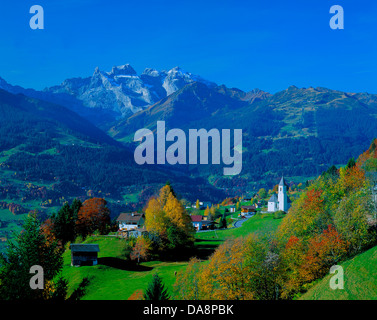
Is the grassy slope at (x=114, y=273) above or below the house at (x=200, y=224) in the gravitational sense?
below

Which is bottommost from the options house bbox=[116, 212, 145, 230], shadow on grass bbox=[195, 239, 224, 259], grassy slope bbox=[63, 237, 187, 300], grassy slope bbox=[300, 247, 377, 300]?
grassy slope bbox=[63, 237, 187, 300]

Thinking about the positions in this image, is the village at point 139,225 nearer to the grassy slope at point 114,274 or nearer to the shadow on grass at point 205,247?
the grassy slope at point 114,274

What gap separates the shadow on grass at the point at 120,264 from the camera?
74.3 metres

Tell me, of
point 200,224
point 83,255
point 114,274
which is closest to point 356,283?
point 114,274

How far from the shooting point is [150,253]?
82.2 metres

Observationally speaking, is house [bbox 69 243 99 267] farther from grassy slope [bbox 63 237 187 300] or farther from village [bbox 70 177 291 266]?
grassy slope [bbox 63 237 187 300]

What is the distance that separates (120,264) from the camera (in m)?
76.1

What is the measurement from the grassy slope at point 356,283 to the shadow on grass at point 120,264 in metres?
41.8

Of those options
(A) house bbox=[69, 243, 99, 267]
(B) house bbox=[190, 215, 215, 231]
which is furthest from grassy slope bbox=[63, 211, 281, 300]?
(B) house bbox=[190, 215, 215, 231]

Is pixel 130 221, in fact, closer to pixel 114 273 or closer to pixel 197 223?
pixel 197 223

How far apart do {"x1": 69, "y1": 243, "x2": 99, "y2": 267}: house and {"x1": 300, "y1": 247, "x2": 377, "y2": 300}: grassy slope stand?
45480 millimetres

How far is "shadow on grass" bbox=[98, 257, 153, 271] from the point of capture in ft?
244

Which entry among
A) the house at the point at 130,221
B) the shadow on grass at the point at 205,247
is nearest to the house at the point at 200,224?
the house at the point at 130,221

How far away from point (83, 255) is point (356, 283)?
52.7m
